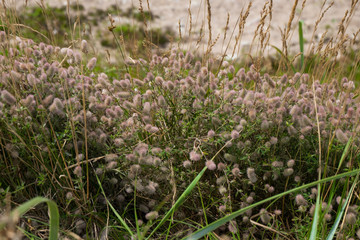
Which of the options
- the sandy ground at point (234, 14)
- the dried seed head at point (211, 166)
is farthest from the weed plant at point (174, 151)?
the sandy ground at point (234, 14)

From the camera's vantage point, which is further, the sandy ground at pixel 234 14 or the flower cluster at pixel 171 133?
the sandy ground at pixel 234 14

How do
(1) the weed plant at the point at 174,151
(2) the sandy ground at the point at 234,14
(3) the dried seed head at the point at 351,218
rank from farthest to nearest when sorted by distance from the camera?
(2) the sandy ground at the point at 234,14
(1) the weed plant at the point at 174,151
(3) the dried seed head at the point at 351,218

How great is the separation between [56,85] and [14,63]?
21cm

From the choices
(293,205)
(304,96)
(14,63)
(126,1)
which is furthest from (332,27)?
(14,63)

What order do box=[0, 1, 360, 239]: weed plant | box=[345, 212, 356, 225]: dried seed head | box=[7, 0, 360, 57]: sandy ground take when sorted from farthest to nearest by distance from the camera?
box=[7, 0, 360, 57]: sandy ground < box=[0, 1, 360, 239]: weed plant < box=[345, 212, 356, 225]: dried seed head

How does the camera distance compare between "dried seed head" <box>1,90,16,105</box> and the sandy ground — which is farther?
the sandy ground

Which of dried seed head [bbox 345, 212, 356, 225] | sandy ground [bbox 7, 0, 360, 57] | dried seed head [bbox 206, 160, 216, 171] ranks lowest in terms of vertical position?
dried seed head [bbox 345, 212, 356, 225]

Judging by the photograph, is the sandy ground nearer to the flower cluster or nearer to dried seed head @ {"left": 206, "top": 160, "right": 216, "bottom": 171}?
the flower cluster

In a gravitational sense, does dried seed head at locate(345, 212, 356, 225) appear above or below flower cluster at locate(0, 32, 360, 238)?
below

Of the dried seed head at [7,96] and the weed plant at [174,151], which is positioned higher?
the dried seed head at [7,96]

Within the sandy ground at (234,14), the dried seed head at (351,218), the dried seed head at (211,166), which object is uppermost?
the sandy ground at (234,14)

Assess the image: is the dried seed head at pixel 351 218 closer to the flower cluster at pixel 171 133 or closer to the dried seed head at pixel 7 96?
the flower cluster at pixel 171 133

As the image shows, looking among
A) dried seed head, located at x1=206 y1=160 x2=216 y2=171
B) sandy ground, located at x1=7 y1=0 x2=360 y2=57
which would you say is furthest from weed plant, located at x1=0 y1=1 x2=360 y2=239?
sandy ground, located at x1=7 y1=0 x2=360 y2=57

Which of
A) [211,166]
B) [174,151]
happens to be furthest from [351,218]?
[174,151]
